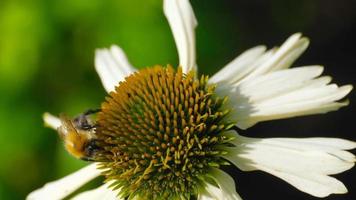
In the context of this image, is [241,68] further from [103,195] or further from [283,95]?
[103,195]

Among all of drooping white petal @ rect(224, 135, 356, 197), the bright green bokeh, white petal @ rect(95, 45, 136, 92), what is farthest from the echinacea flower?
the bright green bokeh

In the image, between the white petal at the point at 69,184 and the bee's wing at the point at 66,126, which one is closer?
the bee's wing at the point at 66,126

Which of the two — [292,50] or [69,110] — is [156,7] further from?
[292,50]

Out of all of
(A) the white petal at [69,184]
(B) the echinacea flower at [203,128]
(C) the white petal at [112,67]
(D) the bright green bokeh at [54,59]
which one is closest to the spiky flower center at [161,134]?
(B) the echinacea flower at [203,128]

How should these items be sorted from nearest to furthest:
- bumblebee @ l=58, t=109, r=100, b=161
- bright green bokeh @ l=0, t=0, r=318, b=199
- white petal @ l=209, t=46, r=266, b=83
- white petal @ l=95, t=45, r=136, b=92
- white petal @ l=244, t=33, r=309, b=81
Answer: bumblebee @ l=58, t=109, r=100, b=161 → white petal @ l=244, t=33, r=309, b=81 → white petal @ l=209, t=46, r=266, b=83 → white petal @ l=95, t=45, r=136, b=92 → bright green bokeh @ l=0, t=0, r=318, b=199

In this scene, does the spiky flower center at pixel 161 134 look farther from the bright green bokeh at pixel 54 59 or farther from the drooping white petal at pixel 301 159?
the bright green bokeh at pixel 54 59

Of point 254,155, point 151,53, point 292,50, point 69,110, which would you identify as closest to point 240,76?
point 292,50

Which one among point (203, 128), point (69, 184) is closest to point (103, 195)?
point (69, 184)

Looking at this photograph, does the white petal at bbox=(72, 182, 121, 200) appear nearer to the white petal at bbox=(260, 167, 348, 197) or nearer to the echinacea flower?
the echinacea flower
